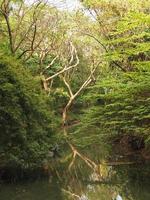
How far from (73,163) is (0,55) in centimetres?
583

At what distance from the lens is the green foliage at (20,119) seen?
44.4 feet

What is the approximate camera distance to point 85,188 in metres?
13.0

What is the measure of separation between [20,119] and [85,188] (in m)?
2.84

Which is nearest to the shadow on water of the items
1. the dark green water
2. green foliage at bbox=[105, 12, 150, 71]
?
the dark green water

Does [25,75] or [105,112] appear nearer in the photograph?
[25,75]

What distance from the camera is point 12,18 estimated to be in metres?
26.7

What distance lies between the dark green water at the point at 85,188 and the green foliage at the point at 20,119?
0.82 metres

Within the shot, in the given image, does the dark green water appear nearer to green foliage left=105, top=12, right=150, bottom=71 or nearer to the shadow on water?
the shadow on water

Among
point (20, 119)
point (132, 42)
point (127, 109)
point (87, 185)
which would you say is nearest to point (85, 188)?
point (87, 185)

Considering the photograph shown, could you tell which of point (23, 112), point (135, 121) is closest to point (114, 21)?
point (135, 121)

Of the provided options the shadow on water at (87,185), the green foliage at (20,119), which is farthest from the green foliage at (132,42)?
the shadow on water at (87,185)

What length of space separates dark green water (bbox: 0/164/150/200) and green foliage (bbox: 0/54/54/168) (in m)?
0.82

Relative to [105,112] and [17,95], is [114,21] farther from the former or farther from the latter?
[17,95]

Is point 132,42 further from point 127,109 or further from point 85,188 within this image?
point 85,188
